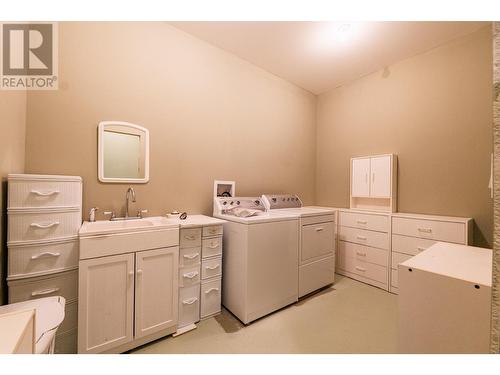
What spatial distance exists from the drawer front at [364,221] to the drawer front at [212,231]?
177cm

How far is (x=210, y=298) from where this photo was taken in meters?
1.74

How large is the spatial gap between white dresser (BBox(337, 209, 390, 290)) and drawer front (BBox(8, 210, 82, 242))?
2.79 meters

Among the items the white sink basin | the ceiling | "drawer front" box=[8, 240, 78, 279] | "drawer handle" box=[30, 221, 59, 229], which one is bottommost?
"drawer front" box=[8, 240, 78, 279]

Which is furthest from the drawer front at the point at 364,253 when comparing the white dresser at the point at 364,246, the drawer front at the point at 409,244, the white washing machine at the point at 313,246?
the white washing machine at the point at 313,246

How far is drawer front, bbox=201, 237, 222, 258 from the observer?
1.71 meters

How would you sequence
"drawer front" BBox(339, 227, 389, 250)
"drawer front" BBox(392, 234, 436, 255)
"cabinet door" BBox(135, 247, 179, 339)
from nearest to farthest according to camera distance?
"cabinet door" BBox(135, 247, 179, 339) < "drawer front" BBox(392, 234, 436, 255) < "drawer front" BBox(339, 227, 389, 250)

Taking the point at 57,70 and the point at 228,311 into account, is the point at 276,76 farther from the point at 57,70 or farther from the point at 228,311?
the point at 228,311

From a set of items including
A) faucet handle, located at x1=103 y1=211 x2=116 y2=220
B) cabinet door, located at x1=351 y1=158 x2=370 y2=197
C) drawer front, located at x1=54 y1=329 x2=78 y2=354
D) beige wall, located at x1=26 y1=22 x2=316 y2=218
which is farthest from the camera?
cabinet door, located at x1=351 y1=158 x2=370 y2=197

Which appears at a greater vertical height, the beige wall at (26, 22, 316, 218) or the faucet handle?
the beige wall at (26, 22, 316, 218)

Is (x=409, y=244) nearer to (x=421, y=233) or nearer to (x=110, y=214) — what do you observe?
(x=421, y=233)

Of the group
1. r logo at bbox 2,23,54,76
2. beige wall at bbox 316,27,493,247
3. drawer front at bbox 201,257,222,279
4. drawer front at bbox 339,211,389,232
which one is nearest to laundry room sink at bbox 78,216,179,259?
drawer front at bbox 201,257,222,279

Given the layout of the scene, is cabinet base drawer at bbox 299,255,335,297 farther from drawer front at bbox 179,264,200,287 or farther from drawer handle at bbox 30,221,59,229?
drawer handle at bbox 30,221,59,229

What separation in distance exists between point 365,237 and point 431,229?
0.63m
